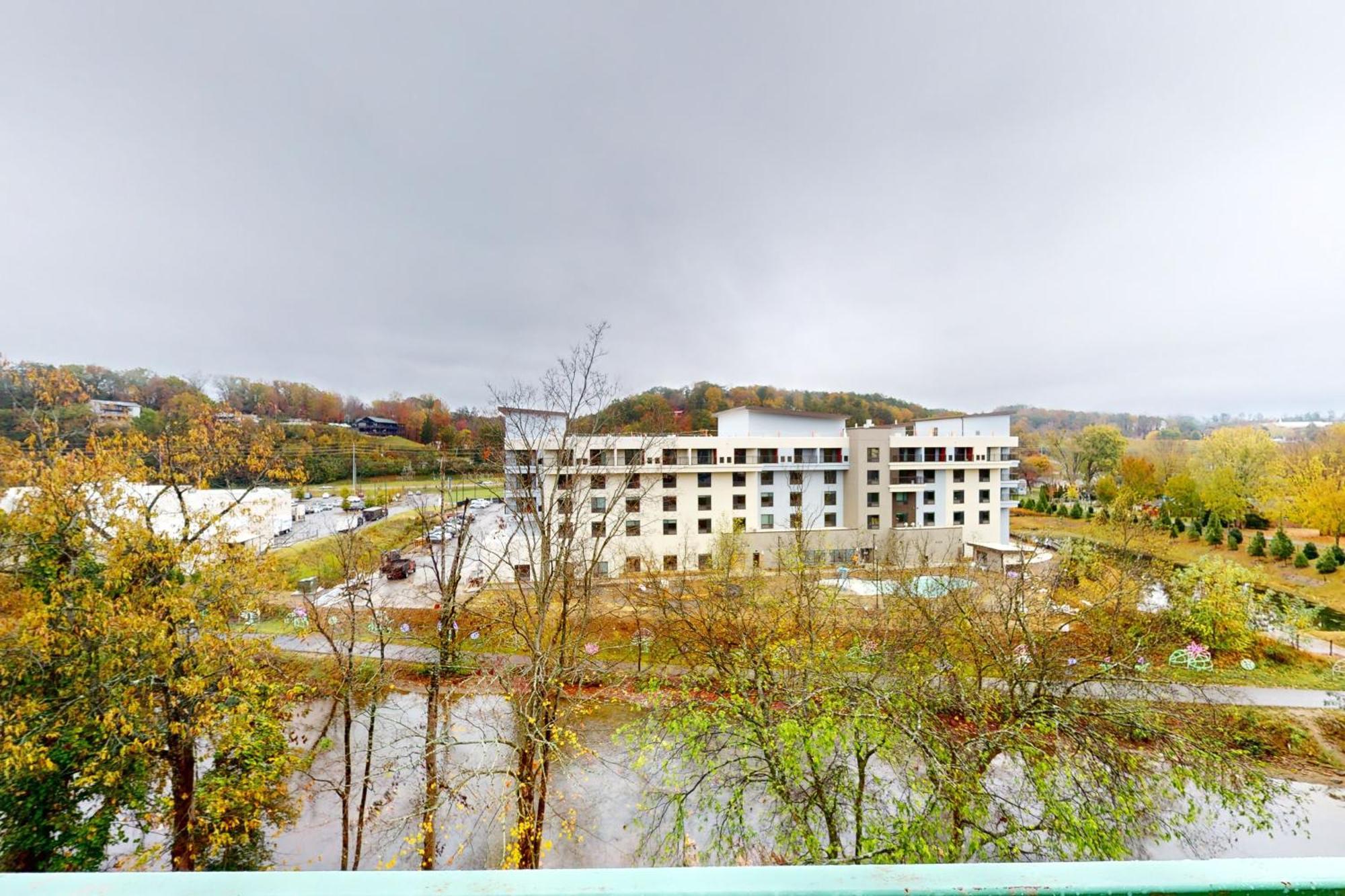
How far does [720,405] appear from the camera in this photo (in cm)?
2714

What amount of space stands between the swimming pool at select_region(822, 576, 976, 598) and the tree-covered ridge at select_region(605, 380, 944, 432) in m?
5.97

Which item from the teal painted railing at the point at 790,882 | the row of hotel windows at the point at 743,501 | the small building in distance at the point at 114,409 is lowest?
the row of hotel windows at the point at 743,501

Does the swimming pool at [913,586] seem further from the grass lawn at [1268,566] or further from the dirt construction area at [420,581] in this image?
the dirt construction area at [420,581]

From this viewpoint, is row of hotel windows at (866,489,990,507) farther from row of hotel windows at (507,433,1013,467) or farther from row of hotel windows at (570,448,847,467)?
row of hotel windows at (570,448,847,467)

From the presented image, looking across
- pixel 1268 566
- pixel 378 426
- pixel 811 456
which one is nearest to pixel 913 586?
pixel 811 456

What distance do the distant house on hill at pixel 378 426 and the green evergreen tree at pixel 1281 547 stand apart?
110ft

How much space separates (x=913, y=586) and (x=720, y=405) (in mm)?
19827

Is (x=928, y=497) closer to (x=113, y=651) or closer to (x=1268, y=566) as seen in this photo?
(x=1268, y=566)

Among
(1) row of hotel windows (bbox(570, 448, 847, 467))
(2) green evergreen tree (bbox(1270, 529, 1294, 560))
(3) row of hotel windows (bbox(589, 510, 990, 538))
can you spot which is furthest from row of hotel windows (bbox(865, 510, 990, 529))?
(2) green evergreen tree (bbox(1270, 529, 1294, 560))

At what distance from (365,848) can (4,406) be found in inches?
245

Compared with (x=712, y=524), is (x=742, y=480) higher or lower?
higher

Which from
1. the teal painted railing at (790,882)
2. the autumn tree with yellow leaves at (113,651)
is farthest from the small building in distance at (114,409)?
the teal painted railing at (790,882)

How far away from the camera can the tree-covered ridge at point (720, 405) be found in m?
15.6

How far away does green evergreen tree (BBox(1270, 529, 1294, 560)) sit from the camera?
18797mm
